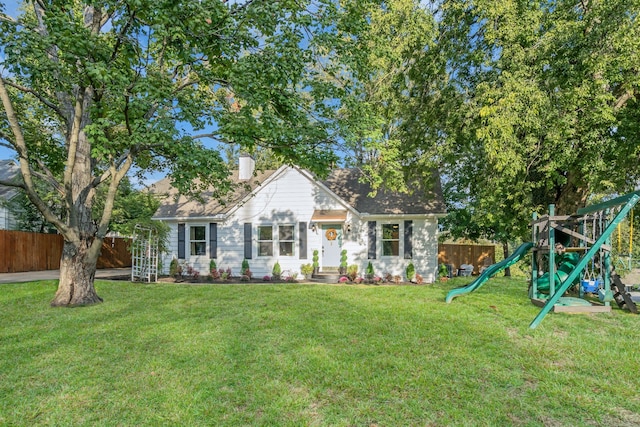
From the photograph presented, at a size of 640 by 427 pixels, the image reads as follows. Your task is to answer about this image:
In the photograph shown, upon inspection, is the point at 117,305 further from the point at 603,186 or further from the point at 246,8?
the point at 603,186

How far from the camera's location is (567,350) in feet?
16.1

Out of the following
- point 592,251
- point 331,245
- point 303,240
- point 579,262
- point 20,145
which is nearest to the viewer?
point 592,251

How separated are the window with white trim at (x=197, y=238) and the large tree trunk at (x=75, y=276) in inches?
301

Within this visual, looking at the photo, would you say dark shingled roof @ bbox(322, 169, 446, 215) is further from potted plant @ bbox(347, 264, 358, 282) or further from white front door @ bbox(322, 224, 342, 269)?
potted plant @ bbox(347, 264, 358, 282)

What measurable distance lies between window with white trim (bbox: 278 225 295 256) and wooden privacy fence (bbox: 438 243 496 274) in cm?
900

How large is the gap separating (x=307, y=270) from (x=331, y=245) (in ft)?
5.08

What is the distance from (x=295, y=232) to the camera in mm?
15539

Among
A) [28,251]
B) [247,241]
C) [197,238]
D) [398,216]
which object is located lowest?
[28,251]

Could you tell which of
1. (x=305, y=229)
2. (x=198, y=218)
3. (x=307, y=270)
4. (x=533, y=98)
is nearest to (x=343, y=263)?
(x=307, y=270)

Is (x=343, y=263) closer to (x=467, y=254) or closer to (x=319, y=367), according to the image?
(x=467, y=254)

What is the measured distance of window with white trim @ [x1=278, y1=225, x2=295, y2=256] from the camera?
51.3 feet

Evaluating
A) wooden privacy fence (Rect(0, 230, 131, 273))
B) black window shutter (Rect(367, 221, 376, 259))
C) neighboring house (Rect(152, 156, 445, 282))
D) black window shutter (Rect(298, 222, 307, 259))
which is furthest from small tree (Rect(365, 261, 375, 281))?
wooden privacy fence (Rect(0, 230, 131, 273))

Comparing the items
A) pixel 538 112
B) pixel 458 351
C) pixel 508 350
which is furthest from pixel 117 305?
pixel 538 112

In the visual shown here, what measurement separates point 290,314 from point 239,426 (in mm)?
4341
